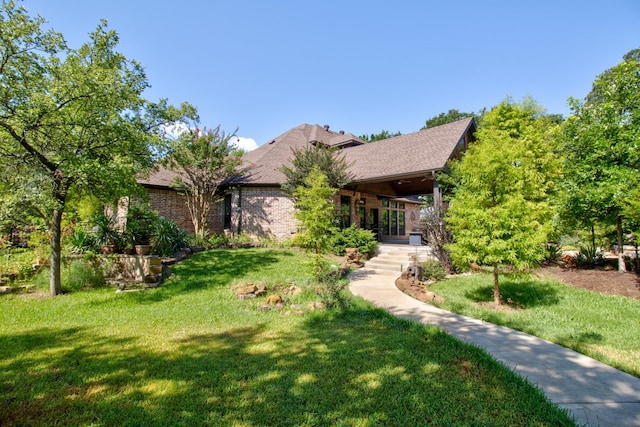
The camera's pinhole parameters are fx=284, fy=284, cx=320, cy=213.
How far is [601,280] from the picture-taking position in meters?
7.93

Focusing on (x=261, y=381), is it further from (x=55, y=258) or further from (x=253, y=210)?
(x=253, y=210)

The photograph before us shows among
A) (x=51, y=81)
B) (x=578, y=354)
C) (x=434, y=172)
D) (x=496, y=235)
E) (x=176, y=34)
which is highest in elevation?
(x=176, y=34)

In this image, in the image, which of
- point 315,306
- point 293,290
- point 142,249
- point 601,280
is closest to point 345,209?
point 293,290

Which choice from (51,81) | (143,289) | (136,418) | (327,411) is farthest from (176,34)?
(327,411)

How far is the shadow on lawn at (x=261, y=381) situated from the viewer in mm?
2635

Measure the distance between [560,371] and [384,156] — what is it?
12.7 metres

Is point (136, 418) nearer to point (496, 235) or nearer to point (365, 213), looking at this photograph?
point (496, 235)

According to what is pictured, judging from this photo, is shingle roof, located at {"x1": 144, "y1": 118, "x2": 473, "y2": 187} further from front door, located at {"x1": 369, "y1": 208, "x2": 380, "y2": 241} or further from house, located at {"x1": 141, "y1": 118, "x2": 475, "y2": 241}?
front door, located at {"x1": 369, "y1": 208, "x2": 380, "y2": 241}

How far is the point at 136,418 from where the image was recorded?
2.62m

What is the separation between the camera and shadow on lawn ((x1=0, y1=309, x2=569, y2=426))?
263cm

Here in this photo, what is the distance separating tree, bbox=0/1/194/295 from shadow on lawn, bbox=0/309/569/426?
3401 millimetres

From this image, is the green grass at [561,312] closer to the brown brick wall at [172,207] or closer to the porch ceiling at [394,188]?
the porch ceiling at [394,188]

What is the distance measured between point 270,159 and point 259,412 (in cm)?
1532

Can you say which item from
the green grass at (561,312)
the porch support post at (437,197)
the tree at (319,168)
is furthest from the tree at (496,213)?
the tree at (319,168)
